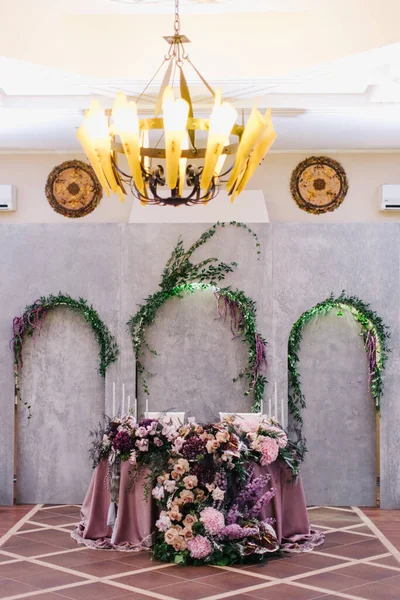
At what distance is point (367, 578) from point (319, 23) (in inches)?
182

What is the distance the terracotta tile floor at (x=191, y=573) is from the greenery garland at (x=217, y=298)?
205cm

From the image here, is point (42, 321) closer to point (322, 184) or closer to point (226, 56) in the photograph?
point (226, 56)

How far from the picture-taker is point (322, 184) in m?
10.1

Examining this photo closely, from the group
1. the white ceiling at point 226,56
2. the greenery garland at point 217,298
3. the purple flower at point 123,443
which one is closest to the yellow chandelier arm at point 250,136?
the white ceiling at point 226,56

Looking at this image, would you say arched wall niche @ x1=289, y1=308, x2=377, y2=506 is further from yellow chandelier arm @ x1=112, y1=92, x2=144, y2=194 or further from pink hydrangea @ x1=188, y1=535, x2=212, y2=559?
yellow chandelier arm @ x1=112, y1=92, x2=144, y2=194

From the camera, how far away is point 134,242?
29.8 feet

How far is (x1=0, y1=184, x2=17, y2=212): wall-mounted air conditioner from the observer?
1013 centimetres

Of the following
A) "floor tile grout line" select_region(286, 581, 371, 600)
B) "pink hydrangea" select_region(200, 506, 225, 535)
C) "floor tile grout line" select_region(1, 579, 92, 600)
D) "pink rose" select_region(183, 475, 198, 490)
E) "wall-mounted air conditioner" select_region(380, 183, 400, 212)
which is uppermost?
"wall-mounted air conditioner" select_region(380, 183, 400, 212)

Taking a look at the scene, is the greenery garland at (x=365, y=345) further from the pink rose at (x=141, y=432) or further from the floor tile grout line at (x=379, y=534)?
the pink rose at (x=141, y=432)

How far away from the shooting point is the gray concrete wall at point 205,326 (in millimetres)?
8969

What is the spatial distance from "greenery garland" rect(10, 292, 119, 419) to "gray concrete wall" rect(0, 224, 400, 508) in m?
0.09

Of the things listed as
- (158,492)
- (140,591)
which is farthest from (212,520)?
(140,591)

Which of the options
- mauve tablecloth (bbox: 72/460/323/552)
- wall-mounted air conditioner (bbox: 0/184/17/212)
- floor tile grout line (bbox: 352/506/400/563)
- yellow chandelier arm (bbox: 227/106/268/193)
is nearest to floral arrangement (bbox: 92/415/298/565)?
mauve tablecloth (bbox: 72/460/323/552)

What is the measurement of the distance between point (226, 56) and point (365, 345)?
3363mm
